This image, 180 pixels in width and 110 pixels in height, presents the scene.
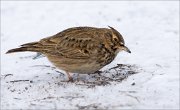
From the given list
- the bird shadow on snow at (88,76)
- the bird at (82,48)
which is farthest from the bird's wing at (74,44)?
the bird shadow on snow at (88,76)

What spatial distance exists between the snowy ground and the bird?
0.83ft

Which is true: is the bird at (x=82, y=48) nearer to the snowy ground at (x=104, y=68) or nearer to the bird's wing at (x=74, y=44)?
the bird's wing at (x=74, y=44)

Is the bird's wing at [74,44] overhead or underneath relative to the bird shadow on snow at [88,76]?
overhead

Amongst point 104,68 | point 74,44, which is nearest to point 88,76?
point 104,68

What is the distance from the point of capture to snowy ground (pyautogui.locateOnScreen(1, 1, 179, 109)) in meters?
7.21

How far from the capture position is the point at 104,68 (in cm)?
877

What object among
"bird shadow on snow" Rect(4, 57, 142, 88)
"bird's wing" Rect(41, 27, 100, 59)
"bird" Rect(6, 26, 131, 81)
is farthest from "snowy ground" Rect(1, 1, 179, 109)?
"bird's wing" Rect(41, 27, 100, 59)

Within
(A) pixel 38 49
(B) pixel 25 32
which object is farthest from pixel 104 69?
(B) pixel 25 32

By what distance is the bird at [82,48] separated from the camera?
7.90 meters

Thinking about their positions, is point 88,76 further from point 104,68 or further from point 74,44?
point 74,44

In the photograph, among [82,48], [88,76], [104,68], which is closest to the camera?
[82,48]

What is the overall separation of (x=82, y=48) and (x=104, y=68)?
904mm

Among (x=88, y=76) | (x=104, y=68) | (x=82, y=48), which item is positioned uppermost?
(x=82, y=48)

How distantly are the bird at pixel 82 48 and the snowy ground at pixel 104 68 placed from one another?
0.83 feet
